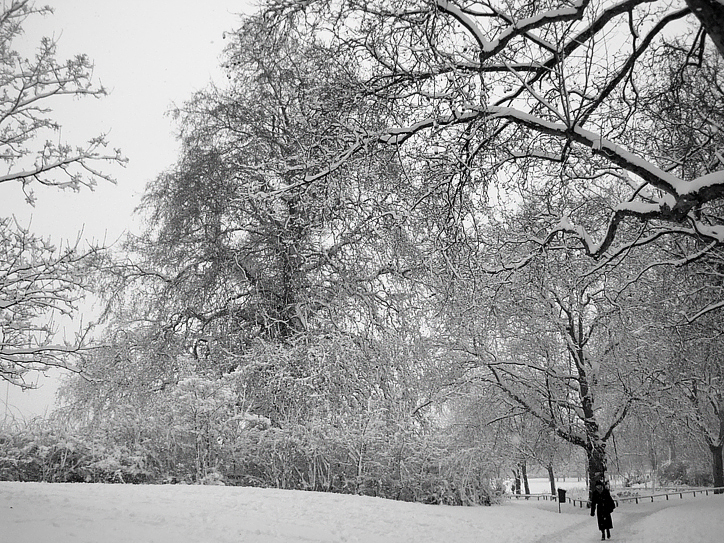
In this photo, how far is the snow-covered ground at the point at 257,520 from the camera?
5.41m

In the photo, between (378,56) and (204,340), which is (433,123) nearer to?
(378,56)

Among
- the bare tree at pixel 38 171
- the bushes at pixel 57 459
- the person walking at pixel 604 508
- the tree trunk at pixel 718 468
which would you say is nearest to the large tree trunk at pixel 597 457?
the person walking at pixel 604 508

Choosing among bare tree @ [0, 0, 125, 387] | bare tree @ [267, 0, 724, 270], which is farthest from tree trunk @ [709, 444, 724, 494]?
bare tree @ [0, 0, 125, 387]

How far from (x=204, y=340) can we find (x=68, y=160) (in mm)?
6572

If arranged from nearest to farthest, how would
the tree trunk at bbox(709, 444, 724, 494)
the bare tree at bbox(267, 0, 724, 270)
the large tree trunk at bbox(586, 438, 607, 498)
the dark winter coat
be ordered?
the bare tree at bbox(267, 0, 724, 270) < the dark winter coat < the large tree trunk at bbox(586, 438, 607, 498) < the tree trunk at bbox(709, 444, 724, 494)

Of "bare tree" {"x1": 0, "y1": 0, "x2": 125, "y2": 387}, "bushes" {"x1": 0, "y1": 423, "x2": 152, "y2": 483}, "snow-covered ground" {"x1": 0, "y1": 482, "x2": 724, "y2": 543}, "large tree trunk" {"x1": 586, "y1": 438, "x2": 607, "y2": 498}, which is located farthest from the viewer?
"large tree trunk" {"x1": 586, "y1": 438, "x2": 607, "y2": 498}

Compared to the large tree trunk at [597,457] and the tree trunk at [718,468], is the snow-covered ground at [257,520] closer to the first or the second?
the large tree trunk at [597,457]

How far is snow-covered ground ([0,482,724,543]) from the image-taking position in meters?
5.41

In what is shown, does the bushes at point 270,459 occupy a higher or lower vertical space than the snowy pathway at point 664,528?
higher

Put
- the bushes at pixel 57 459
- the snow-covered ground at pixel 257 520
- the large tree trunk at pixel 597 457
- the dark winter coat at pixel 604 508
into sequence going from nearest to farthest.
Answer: the snow-covered ground at pixel 257 520
the bushes at pixel 57 459
the dark winter coat at pixel 604 508
the large tree trunk at pixel 597 457

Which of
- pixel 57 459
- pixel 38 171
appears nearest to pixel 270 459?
pixel 57 459

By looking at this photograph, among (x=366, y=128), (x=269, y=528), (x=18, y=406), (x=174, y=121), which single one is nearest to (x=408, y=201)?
(x=366, y=128)

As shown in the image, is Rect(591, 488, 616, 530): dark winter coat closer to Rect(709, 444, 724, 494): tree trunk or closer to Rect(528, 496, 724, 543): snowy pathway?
Rect(528, 496, 724, 543): snowy pathway

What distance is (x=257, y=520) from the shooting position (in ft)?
23.4
